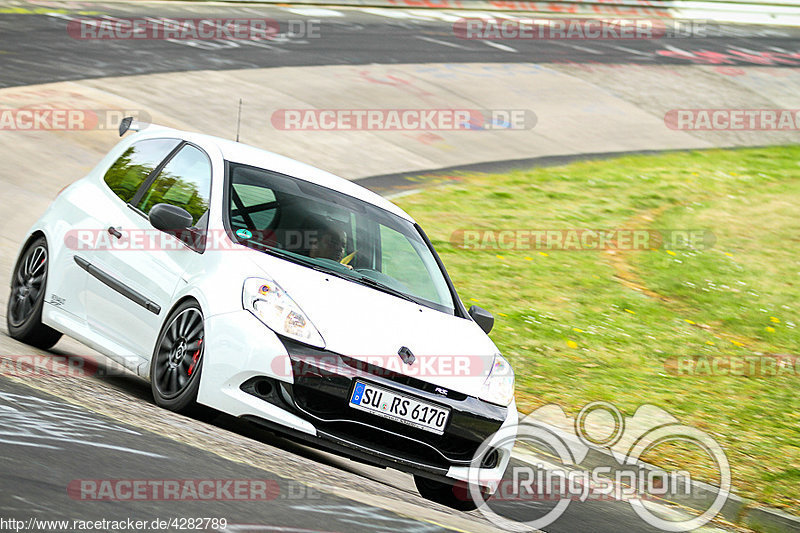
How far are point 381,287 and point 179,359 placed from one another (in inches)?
49.3

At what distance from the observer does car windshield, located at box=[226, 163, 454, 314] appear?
6.46 metres

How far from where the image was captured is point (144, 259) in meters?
6.53

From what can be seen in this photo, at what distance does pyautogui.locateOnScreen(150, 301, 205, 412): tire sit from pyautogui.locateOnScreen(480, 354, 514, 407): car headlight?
4.91 feet

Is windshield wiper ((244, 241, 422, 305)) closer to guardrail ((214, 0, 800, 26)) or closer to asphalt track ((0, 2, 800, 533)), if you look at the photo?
asphalt track ((0, 2, 800, 533))

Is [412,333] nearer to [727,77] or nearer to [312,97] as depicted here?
[312,97]

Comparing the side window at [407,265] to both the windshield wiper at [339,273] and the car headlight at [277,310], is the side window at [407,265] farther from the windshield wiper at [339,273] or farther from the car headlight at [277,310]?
the car headlight at [277,310]

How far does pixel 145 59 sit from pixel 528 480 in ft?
49.0

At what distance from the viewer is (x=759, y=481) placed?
24.3ft

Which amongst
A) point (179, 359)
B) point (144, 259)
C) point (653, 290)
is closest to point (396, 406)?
point (179, 359)

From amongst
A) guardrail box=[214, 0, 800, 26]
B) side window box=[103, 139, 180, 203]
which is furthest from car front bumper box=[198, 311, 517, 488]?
guardrail box=[214, 0, 800, 26]

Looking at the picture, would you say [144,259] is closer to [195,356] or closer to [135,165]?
[195,356]

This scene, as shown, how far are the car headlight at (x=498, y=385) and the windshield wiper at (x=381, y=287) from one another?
640 millimetres

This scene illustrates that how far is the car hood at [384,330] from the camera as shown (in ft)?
18.6

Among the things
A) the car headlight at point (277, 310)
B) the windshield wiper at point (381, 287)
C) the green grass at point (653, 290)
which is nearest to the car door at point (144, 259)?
the car headlight at point (277, 310)
